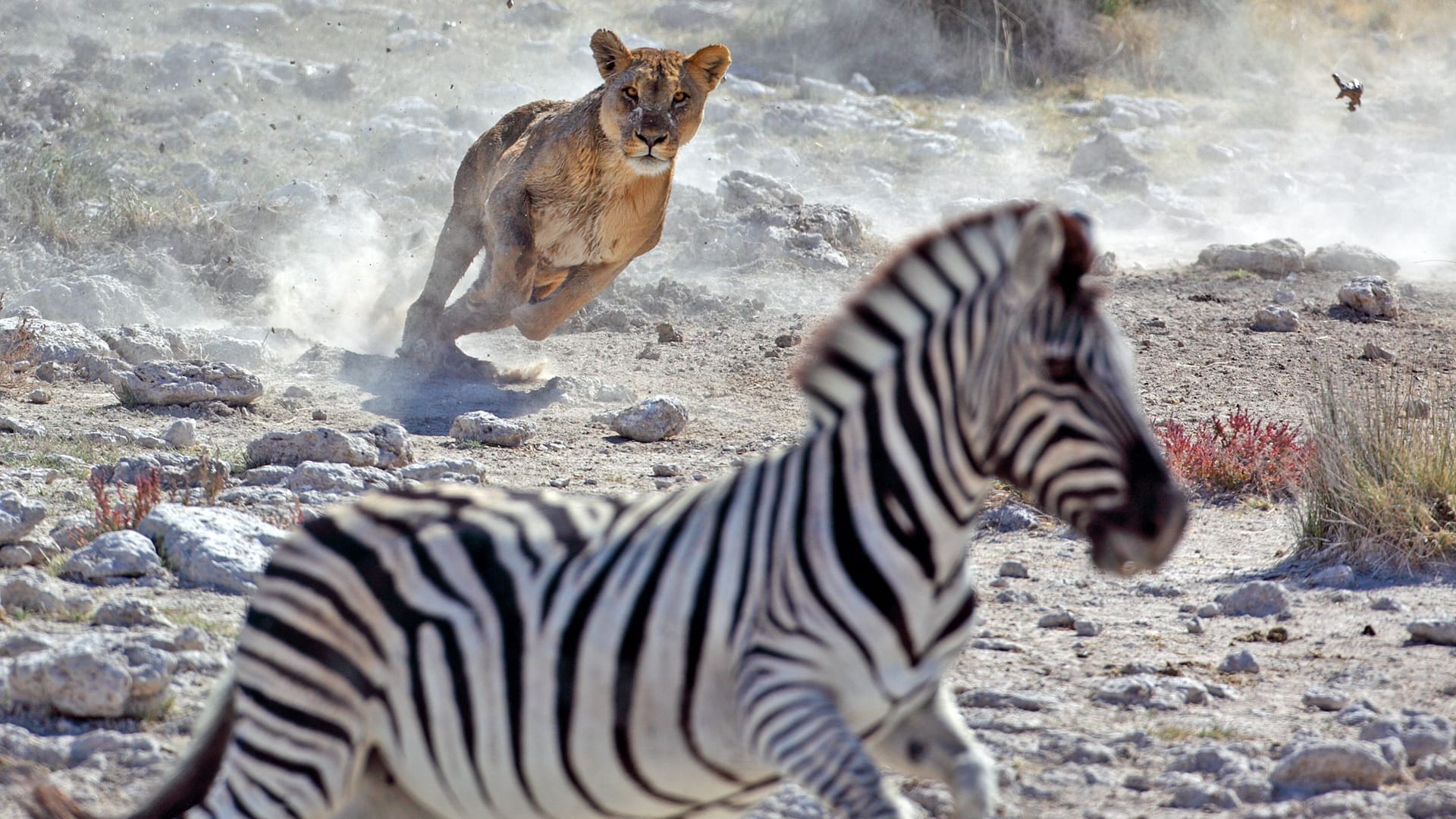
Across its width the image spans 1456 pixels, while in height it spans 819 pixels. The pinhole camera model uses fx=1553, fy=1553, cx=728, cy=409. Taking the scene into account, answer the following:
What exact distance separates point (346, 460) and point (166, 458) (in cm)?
83

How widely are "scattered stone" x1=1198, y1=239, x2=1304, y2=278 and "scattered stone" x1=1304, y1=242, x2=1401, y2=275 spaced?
0.13 metres

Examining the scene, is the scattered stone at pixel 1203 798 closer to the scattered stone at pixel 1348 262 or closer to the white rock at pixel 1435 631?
the white rock at pixel 1435 631

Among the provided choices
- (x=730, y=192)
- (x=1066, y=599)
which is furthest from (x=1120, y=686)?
(x=730, y=192)

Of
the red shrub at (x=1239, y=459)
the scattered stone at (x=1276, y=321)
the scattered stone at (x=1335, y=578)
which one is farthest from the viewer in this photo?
the scattered stone at (x=1276, y=321)

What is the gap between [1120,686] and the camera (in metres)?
4.88

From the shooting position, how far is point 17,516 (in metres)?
5.73

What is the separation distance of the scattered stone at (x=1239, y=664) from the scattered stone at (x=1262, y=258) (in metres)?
8.77

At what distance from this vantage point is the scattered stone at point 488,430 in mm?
8555

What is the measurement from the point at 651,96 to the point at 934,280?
25.1 feet

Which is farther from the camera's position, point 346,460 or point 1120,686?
point 346,460

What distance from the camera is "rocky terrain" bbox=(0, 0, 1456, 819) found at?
4.52m

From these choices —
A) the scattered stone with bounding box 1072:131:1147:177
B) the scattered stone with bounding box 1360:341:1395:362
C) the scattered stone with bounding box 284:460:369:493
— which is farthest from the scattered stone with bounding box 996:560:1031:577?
the scattered stone with bounding box 1072:131:1147:177

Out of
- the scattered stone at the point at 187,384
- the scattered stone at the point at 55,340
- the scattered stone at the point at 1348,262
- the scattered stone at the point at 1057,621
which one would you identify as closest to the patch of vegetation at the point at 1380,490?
the scattered stone at the point at 1057,621

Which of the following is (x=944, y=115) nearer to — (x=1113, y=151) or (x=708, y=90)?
(x=1113, y=151)
